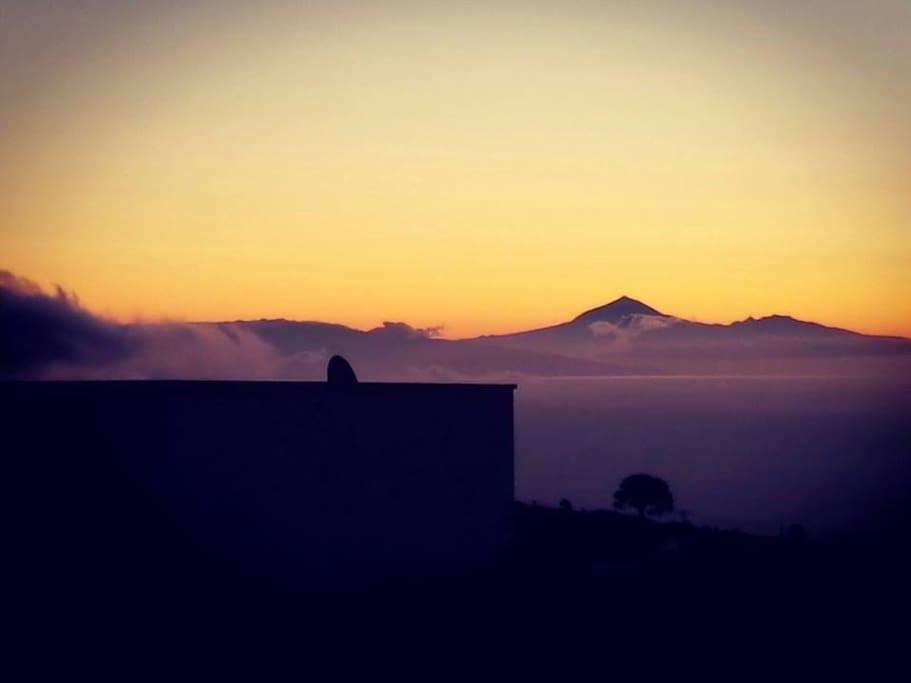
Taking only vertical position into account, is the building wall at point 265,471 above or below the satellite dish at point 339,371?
below

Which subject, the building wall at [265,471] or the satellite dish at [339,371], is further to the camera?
the satellite dish at [339,371]

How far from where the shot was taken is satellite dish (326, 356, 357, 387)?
25.3 metres

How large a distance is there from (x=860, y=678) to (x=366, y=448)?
34.0 feet

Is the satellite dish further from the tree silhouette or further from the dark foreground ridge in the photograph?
the tree silhouette

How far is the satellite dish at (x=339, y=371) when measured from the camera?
2527 centimetres

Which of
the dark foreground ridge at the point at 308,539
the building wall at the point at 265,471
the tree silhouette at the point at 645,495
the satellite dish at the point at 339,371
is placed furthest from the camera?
the tree silhouette at the point at 645,495

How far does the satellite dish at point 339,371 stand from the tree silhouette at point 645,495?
22069 millimetres

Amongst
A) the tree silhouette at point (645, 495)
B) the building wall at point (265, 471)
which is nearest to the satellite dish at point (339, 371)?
the building wall at point (265, 471)

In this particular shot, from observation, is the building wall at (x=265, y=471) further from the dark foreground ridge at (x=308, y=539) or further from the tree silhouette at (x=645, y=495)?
the tree silhouette at (x=645, y=495)

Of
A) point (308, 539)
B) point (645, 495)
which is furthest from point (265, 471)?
point (645, 495)

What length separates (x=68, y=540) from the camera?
2106 cm

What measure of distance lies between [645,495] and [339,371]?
23.6 metres

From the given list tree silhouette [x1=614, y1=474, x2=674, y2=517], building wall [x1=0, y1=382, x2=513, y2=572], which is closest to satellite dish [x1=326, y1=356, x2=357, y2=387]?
building wall [x1=0, y1=382, x2=513, y2=572]

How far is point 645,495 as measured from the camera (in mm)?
46094
